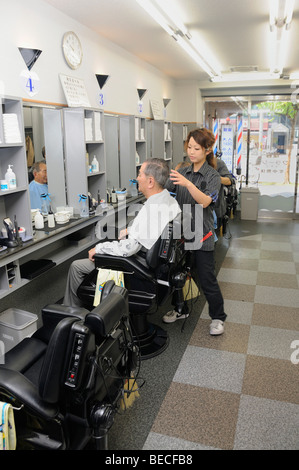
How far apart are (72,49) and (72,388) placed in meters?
3.22

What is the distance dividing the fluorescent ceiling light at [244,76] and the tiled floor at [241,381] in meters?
4.40

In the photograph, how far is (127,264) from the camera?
2490 mm

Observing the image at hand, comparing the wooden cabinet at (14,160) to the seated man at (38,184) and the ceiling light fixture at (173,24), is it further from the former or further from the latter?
the ceiling light fixture at (173,24)

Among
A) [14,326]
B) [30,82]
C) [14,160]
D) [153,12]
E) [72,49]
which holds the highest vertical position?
[153,12]

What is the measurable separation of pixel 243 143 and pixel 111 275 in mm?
6052

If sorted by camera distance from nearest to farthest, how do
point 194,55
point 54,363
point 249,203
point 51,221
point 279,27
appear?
point 54,363 < point 51,221 < point 279,27 < point 194,55 < point 249,203

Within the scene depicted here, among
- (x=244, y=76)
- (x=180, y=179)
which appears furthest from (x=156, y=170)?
(x=244, y=76)

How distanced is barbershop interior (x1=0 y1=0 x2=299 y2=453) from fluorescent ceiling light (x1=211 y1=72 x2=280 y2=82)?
69 centimetres

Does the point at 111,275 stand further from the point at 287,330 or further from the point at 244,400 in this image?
the point at 287,330

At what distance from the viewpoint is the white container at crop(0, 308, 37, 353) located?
266cm

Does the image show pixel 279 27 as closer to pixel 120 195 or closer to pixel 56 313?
pixel 120 195

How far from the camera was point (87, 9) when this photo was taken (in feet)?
11.2

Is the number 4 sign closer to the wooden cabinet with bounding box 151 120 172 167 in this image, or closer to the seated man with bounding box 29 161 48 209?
the seated man with bounding box 29 161 48 209

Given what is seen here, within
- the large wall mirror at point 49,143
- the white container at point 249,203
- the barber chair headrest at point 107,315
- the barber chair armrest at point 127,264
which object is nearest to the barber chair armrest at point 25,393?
the barber chair headrest at point 107,315
